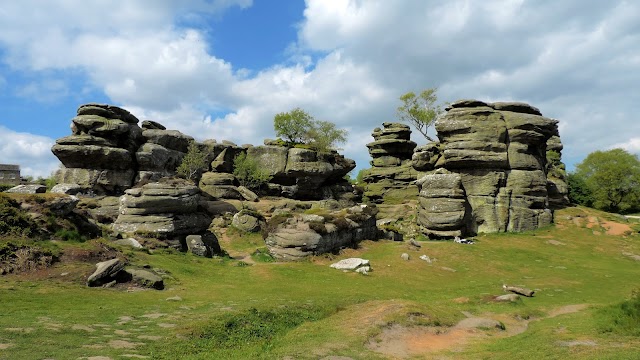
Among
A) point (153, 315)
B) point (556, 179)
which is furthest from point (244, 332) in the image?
point (556, 179)

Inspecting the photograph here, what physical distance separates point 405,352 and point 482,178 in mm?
45255

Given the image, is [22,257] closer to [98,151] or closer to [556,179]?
[98,151]

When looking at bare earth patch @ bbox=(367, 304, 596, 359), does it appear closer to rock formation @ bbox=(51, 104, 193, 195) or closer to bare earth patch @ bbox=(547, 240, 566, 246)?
bare earth patch @ bbox=(547, 240, 566, 246)

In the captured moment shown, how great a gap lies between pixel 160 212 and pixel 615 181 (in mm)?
91307

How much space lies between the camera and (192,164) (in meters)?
73.7

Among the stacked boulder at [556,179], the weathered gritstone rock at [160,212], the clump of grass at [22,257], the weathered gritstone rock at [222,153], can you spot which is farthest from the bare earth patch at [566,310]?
the weathered gritstone rock at [222,153]

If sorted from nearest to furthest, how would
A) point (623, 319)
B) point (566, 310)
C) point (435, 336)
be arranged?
point (623, 319) < point (435, 336) < point (566, 310)

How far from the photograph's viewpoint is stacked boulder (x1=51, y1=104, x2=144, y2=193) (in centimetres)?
6262

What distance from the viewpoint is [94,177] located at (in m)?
63.5

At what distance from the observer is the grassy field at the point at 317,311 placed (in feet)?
44.0

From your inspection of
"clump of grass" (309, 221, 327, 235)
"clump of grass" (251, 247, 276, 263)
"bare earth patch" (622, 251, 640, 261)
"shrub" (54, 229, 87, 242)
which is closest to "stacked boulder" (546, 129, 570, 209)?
"bare earth patch" (622, 251, 640, 261)

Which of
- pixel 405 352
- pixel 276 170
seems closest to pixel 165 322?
pixel 405 352

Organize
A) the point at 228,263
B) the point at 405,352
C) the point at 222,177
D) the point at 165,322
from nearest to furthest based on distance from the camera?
the point at 405,352 → the point at 165,322 → the point at 228,263 → the point at 222,177

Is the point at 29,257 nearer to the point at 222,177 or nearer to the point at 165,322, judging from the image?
the point at 165,322
